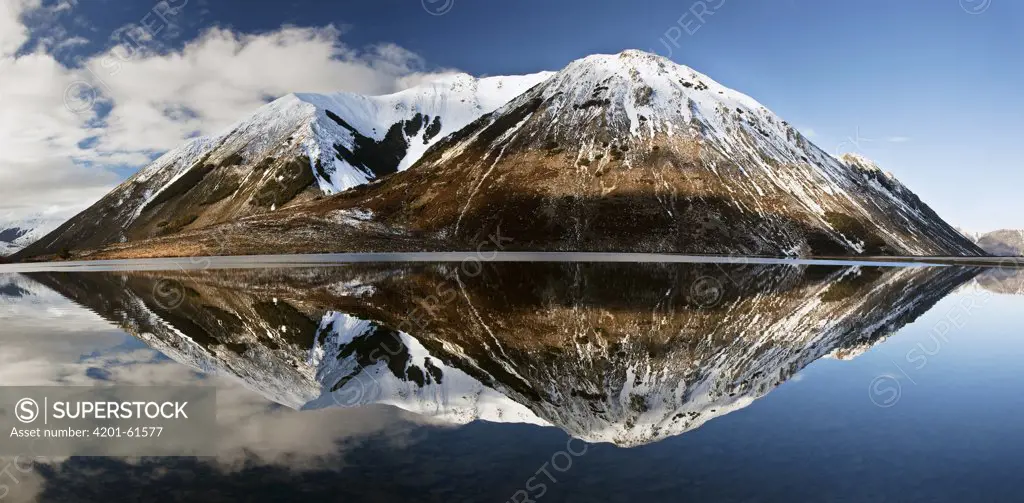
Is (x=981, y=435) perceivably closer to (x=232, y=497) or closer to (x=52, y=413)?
(x=232, y=497)

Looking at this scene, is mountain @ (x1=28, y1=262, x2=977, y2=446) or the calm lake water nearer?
the calm lake water

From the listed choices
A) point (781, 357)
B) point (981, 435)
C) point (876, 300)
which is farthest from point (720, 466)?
point (876, 300)

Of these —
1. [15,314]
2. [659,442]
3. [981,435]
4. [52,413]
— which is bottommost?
[981,435]

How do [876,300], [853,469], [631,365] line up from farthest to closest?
[876,300] → [631,365] → [853,469]
